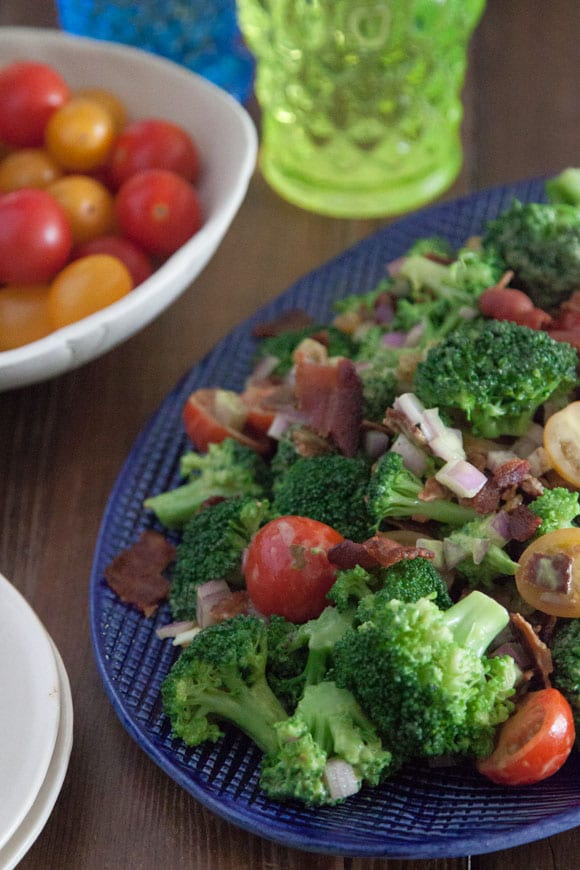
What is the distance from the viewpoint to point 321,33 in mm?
2422

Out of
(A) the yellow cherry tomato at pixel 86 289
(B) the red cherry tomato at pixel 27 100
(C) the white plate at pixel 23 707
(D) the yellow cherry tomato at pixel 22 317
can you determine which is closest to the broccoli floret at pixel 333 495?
(C) the white plate at pixel 23 707

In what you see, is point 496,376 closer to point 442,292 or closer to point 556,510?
point 556,510

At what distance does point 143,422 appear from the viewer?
221 cm

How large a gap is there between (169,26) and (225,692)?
2053 millimetres

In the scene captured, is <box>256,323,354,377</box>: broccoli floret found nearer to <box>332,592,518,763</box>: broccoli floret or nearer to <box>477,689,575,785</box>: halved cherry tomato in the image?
<box>332,592,518,763</box>: broccoli floret

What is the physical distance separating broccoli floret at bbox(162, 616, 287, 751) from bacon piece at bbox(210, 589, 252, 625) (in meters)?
0.12

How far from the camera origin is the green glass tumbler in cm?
241

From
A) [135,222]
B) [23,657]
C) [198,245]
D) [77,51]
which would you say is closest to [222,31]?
[77,51]

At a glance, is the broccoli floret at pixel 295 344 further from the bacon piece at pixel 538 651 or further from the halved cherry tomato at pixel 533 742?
the halved cherry tomato at pixel 533 742

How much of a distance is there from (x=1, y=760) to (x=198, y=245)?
1.11 m

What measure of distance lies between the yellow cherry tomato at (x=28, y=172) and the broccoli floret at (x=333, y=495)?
1.10 m

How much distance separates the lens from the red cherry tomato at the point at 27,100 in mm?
2383

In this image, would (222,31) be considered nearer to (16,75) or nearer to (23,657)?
(16,75)

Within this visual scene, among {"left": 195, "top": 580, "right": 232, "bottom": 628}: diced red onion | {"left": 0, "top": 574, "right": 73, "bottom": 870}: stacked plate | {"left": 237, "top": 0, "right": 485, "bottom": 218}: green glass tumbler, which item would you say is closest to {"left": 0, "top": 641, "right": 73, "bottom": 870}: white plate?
{"left": 0, "top": 574, "right": 73, "bottom": 870}: stacked plate
